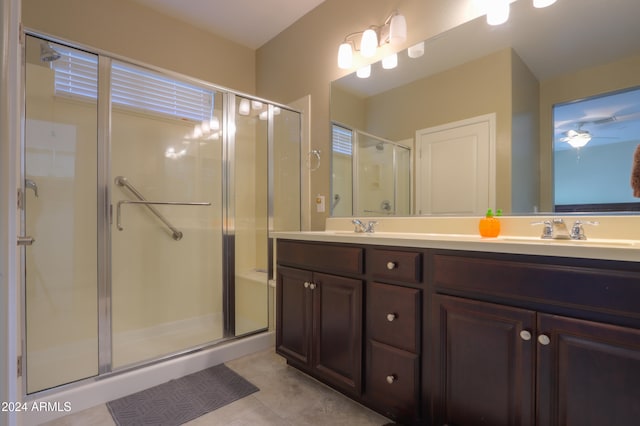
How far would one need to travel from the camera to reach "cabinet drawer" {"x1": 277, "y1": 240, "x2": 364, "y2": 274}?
1.46m

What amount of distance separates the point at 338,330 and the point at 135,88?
205cm

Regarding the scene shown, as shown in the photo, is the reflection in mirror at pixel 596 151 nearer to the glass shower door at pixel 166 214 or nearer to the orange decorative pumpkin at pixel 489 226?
the orange decorative pumpkin at pixel 489 226

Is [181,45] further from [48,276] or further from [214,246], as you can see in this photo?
[48,276]

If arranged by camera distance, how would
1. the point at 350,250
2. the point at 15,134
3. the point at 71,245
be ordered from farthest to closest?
the point at 71,245, the point at 350,250, the point at 15,134

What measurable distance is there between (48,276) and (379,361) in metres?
1.93

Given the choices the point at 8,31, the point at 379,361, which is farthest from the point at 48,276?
the point at 379,361

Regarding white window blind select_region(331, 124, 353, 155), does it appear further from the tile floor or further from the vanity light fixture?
the tile floor

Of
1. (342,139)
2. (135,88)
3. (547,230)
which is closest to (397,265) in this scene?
(547,230)

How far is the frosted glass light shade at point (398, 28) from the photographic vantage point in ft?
5.94

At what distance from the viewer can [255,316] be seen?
238 cm

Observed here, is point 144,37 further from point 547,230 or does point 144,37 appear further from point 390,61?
point 547,230

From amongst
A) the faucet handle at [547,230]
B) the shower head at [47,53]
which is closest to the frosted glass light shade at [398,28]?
the faucet handle at [547,230]

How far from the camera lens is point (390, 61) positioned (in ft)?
6.40

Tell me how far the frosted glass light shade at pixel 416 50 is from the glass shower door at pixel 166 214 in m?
1.38
